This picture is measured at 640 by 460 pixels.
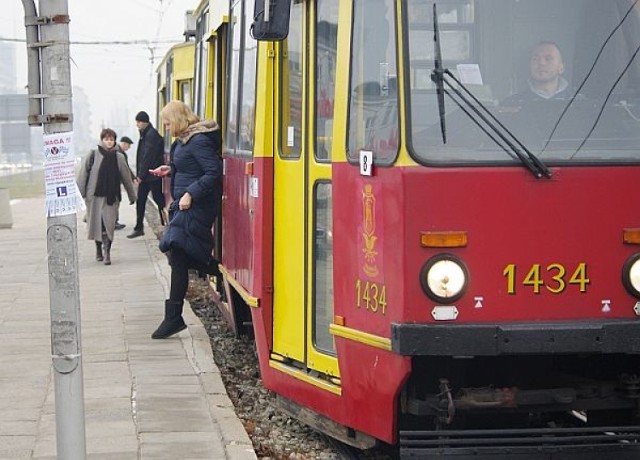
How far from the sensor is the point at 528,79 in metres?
6.04

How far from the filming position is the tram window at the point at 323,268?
6.79 m

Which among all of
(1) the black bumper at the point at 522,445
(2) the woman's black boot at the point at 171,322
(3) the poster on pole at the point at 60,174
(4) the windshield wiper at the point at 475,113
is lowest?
(2) the woman's black boot at the point at 171,322

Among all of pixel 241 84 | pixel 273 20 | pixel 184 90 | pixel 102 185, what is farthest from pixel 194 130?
pixel 184 90

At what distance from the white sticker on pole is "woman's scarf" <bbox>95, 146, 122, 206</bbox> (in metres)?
11.4

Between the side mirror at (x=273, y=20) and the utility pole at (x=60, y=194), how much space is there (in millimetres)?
1237

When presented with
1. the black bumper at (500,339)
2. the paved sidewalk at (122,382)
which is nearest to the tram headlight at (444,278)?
the black bumper at (500,339)

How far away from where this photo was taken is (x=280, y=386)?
7480 millimetres

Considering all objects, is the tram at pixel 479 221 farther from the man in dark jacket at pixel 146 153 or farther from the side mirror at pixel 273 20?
the man in dark jacket at pixel 146 153

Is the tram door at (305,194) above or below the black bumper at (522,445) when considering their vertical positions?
above

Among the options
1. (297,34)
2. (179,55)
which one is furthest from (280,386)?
(179,55)

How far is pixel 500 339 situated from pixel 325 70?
189 centimetres

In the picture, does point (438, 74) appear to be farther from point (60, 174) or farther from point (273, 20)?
point (60, 174)

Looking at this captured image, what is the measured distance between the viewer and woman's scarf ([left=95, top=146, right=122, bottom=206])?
1716 centimetres

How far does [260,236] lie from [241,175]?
127 centimetres
